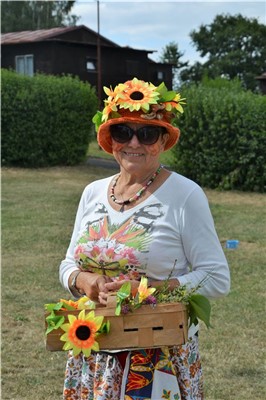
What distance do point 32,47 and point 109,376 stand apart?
3854 cm

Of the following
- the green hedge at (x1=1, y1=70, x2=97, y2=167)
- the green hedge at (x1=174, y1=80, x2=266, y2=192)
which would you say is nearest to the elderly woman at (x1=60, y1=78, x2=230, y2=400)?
the green hedge at (x1=174, y1=80, x2=266, y2=192)

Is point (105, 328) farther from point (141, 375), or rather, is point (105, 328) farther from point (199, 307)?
point (199, 307)

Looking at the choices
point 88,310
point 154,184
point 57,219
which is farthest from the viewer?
point 57,219

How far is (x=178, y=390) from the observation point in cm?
282

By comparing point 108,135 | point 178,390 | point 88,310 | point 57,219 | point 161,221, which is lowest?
point 57,219

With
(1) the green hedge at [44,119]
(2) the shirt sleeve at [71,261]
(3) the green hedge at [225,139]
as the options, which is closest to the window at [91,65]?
(1) the green hedge at [44,119]

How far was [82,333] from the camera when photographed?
2732 millimetres

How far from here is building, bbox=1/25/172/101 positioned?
39.1m

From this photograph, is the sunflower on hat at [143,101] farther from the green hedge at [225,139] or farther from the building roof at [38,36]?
the building roof at [38,36]

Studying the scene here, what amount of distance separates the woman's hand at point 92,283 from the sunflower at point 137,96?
0.65 meters

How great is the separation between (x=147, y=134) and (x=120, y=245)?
44 centimetres

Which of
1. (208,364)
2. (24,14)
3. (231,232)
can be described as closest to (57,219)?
(231,232)

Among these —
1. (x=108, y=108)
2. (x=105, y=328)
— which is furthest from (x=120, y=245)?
(x=108, y=108)

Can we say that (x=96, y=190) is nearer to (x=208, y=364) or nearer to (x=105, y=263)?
(x=105, y=263)
